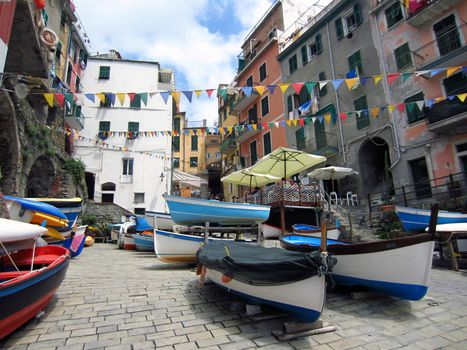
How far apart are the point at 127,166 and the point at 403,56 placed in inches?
854

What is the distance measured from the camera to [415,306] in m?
4.05

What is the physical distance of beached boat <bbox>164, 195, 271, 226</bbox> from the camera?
7668 millimetres

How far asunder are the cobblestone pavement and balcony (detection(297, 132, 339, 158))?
12.8 metres

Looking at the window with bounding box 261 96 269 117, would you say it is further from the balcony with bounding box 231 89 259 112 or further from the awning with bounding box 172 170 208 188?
the awning with bounding box 172 170 208 188

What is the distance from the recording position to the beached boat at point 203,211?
302 inches

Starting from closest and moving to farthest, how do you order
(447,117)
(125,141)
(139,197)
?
1. (447,117)
2. (139,197)
3. (125,141)

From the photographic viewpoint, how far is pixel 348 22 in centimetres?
1767

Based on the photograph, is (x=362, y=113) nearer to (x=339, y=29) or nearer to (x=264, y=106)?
(x=339, y=29)

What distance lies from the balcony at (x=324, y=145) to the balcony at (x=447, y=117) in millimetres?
5394

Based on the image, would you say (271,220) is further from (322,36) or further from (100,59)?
(100,59)

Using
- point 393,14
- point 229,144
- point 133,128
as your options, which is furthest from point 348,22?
point 133,128

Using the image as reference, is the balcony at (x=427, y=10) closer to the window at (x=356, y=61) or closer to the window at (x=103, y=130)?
the window at (x=356, y=61)

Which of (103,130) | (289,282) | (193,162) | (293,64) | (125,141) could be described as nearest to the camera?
(289,282)

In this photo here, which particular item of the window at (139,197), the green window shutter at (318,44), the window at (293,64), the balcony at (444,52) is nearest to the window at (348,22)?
the green window shutter at (318,44)
